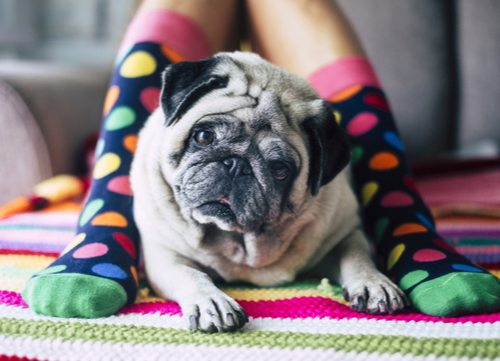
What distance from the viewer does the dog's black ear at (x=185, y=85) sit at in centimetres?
95

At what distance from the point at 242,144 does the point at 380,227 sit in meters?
0.48

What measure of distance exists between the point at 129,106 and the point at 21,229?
519 millimetres

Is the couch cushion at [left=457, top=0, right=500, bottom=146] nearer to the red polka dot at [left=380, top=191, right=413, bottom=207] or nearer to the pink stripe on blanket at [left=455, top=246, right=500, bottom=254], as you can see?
the pink stripe on blanket at [left=455, top=246, right=500, bottom=254]

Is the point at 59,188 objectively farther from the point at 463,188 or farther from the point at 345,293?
the point at 463,188

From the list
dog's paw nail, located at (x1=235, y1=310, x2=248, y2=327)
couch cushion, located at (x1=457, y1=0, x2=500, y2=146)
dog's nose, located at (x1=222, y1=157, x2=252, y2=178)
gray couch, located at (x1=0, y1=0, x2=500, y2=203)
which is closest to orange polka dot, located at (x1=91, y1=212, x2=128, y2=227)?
dog's nose, located at (x1=222, y1=157, x2=252, y2=178)

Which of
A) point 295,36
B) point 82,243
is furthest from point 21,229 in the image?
point 295,36

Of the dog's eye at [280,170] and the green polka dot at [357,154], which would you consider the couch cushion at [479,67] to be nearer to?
the green polka dot at [357,154]

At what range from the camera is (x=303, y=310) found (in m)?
0.83

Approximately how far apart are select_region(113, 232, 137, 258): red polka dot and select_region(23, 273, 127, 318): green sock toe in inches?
7.0

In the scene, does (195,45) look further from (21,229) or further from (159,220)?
(21,229)

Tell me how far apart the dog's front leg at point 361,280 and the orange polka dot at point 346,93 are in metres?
0.49

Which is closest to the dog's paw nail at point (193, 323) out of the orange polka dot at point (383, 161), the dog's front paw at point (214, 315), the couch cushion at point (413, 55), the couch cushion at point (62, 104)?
the dog's front paw at point (214, 315)

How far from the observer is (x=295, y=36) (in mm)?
1489

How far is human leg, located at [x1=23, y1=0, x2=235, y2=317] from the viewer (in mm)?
806
